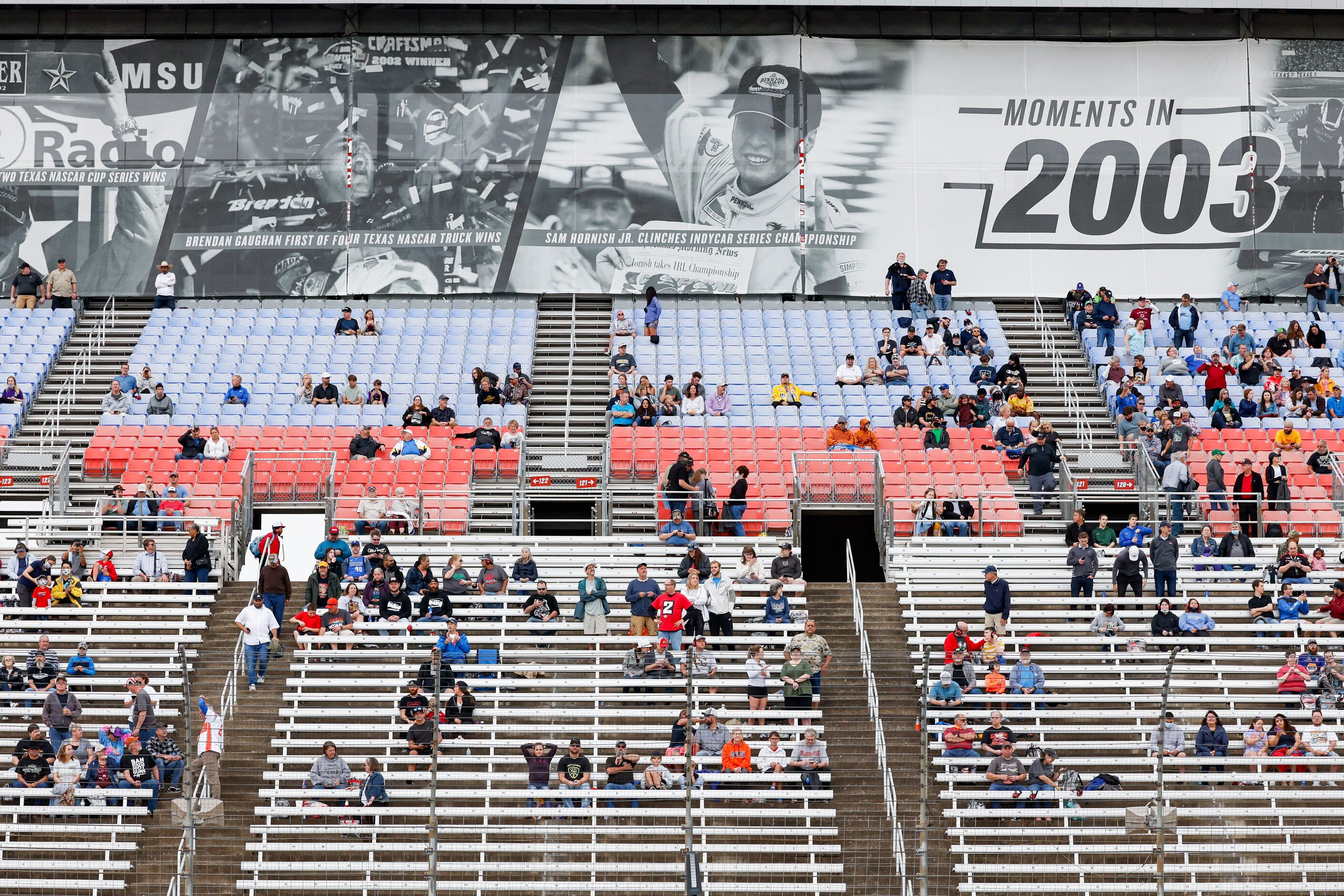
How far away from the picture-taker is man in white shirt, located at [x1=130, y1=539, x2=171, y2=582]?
24.0 meters

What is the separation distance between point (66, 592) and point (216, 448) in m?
4.79

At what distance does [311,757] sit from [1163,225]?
67.9 feet

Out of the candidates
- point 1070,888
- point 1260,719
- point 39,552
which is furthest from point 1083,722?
point 39,552

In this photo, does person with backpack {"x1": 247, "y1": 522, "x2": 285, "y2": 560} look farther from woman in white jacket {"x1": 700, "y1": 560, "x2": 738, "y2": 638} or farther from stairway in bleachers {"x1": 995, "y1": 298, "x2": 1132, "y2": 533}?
stairway in bleachers {"x1": 995, "y1": 298, "x2": 1132, "y2": 533}

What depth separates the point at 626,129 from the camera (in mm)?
34844

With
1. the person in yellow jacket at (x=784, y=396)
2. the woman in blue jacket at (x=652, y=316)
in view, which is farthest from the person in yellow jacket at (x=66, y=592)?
the woman in blue jacket at (x=652, y=316)

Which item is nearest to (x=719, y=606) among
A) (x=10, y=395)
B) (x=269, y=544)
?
(x=269, y=544)

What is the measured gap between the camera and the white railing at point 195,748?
59.3ft

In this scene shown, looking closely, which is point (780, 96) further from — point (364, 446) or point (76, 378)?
point (76, 378)

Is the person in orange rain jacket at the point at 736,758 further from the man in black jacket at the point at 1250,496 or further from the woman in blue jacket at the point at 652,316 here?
the woman in blue jacket at the point at 652,316

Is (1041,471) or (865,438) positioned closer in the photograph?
(1041,471)

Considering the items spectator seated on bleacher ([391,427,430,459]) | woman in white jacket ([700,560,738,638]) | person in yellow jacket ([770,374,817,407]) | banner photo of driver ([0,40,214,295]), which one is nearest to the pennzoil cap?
person in yellow jacket ([770,374,817,407])

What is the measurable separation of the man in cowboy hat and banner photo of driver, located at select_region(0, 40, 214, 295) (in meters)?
0.89

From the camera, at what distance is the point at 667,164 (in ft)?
114
